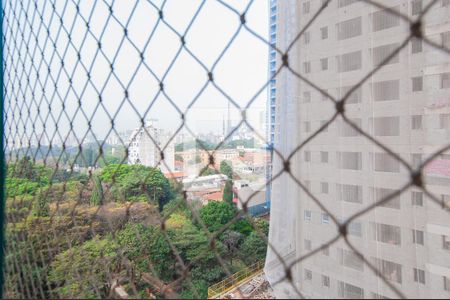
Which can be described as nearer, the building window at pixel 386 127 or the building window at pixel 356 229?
the building window at pixel 356 229

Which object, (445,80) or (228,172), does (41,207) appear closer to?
(228,172)

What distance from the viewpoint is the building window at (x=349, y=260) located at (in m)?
0.43

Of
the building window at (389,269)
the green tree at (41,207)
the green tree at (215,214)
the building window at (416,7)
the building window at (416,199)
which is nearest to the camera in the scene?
the building window at (389,269)

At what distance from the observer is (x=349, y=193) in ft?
1.71

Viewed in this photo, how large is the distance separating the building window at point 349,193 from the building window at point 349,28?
0.23 meters

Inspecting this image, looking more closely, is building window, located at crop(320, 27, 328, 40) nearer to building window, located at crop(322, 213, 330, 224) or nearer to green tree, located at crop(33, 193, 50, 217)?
building window, located at crop(322, 213, 330, 224)

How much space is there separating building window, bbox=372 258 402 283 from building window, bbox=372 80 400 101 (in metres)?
0.27

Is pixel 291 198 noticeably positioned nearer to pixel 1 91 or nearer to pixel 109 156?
pixel 109 156

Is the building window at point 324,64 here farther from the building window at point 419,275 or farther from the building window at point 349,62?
the building window at point 419,275

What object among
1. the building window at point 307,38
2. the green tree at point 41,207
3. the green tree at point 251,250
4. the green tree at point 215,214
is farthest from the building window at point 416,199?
the green tree at point 41,207

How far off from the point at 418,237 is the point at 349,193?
0.21 m

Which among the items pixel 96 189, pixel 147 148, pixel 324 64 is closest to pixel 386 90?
pixel 324 64

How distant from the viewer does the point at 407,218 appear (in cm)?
57

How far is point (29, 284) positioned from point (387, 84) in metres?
0.88
